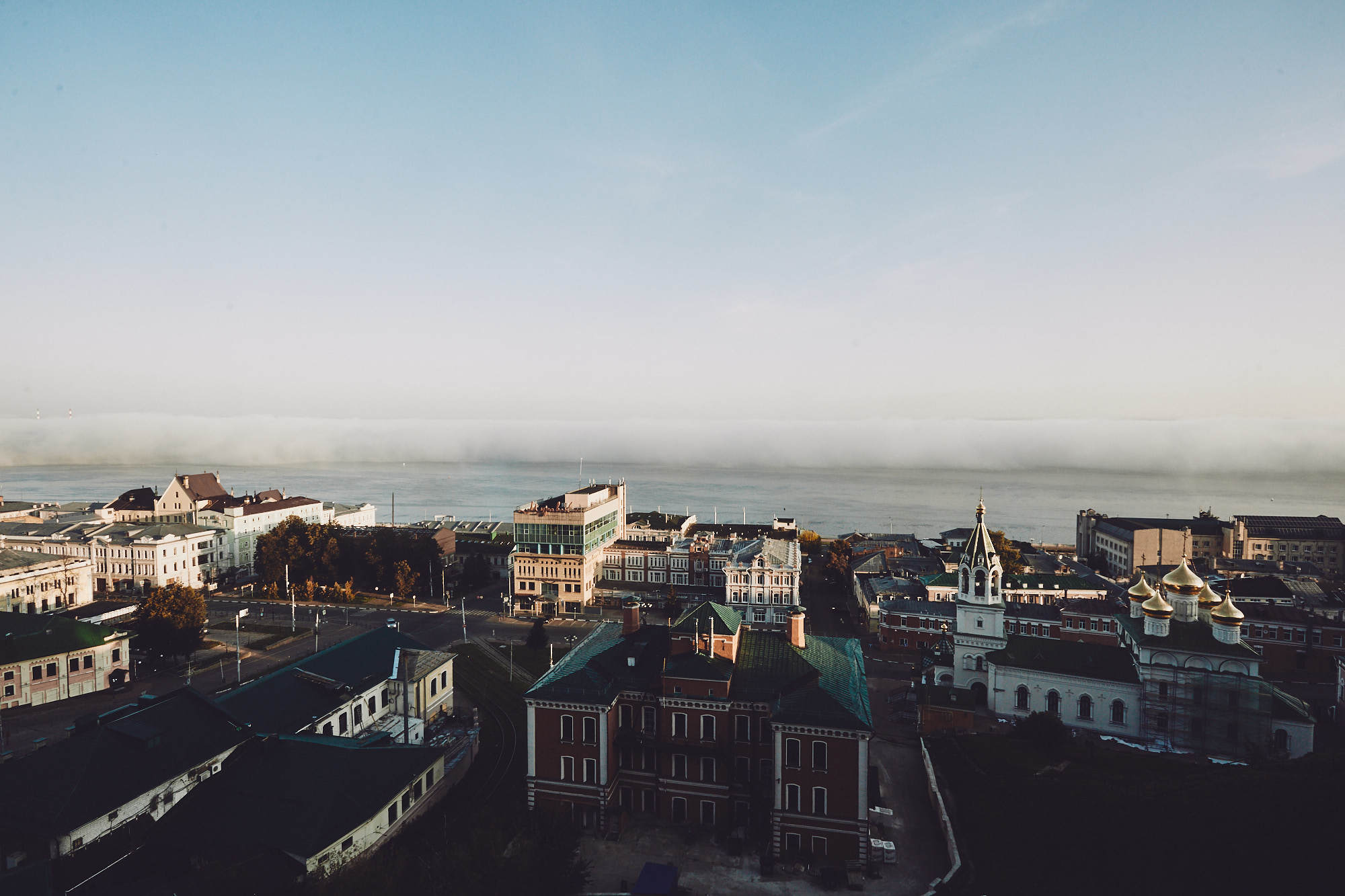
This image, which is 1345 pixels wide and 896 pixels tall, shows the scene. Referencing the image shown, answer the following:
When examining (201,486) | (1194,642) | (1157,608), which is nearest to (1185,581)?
(1157,608)

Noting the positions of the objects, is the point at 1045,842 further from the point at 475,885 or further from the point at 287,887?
the point at 287,887

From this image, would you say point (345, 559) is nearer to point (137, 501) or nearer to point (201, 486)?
point (201, 486)

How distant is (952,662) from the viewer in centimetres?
4419

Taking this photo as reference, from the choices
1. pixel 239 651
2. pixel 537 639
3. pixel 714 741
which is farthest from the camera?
pixel 537 639

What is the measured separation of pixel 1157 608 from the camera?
3784cm

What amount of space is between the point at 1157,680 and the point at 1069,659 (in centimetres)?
404

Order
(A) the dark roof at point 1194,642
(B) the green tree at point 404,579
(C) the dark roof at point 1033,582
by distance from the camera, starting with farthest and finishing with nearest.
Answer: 1. (B) the green tree at point 404,579
2. (C) the dark roof at point 1033,582
3. (A) the dark roof at point 1194,642

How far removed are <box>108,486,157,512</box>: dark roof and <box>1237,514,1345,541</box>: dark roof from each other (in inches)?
5436

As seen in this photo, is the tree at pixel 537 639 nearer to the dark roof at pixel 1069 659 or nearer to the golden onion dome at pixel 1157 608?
the dark roof at pixel 1069 659

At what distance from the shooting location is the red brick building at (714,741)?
26.6 metres

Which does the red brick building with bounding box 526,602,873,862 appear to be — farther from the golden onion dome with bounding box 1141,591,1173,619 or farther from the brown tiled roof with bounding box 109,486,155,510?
the brown tiled roof with bounding box 109,486,155,510

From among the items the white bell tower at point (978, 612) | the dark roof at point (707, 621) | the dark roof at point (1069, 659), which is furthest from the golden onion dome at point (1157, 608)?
the dark roof at point (707, 621)

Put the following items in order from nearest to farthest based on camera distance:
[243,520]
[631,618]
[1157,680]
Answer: [631,618]
[1157,680]
[243,520]

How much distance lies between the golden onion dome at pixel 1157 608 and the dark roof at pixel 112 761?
148 ft
